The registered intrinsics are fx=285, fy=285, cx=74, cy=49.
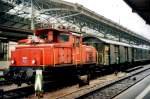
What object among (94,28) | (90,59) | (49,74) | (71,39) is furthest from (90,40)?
(94,28)

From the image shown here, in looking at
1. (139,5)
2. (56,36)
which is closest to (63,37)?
(56,36)

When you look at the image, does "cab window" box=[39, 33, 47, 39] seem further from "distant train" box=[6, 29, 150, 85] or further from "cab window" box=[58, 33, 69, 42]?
"cab window" box=[58, 33, 69, 42]

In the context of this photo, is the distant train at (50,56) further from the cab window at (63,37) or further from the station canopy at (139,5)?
the station canopy at (139,5)

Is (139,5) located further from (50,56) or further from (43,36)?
(43,36)

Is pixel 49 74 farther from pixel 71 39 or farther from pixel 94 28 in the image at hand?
pixel 94 28

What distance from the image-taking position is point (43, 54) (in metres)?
13.7

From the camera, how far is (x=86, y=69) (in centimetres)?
1894

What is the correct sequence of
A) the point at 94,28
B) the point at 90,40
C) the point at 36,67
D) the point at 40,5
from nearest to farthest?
the point at 36,67
the point at 90,40
the point at 40,5
the point at 94,28

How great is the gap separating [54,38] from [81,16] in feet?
68.9

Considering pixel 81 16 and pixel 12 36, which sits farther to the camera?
pixel 81 16

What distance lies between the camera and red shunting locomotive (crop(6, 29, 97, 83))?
531 inches

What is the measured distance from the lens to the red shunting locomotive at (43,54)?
44.3 feet

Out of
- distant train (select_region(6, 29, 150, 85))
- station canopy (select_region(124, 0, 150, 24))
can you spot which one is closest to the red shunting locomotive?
distant train (select_region(6, 29, 150, 85))

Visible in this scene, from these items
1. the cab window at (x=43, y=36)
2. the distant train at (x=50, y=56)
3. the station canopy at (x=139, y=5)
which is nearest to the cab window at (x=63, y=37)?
the distant train at (x=50, y=56)
